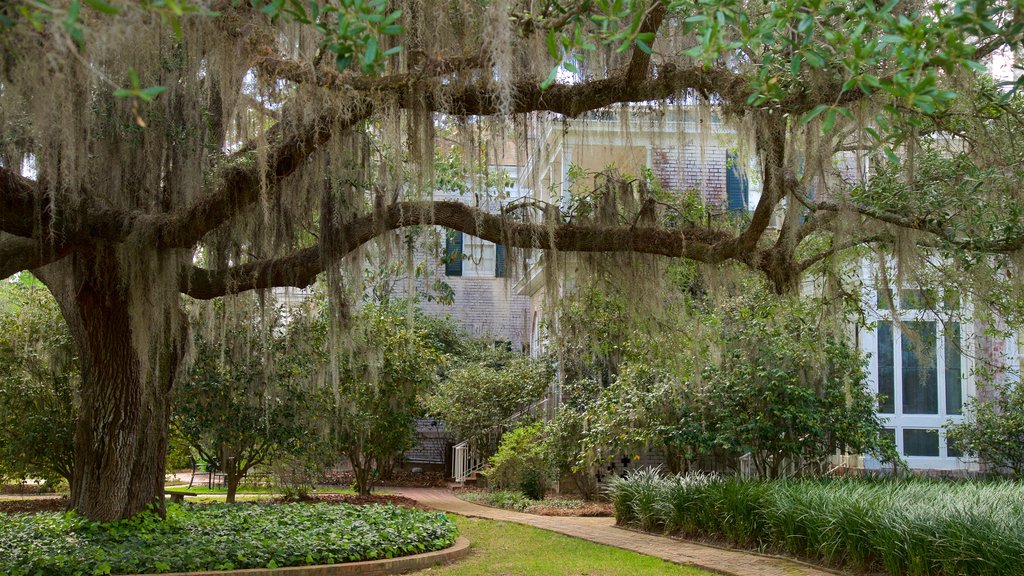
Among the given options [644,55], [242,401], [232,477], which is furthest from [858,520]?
[232,477]

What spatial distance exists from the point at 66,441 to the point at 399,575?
7284 mm

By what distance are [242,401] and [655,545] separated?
6.56 metres

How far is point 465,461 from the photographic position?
850 inches

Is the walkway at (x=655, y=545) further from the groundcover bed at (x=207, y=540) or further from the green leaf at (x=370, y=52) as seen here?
the green leaf at (x=370, y=52)

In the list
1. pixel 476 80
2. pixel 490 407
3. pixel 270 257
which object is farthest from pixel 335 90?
pixel 490 407

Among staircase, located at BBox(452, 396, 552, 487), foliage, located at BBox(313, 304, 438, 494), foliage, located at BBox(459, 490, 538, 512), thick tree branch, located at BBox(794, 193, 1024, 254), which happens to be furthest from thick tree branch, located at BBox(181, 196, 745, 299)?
staircase, located at BBox(452, 396, 552, 487)

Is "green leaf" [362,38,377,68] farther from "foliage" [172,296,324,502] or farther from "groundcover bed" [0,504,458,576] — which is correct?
"foliage" [172,296,324,502]

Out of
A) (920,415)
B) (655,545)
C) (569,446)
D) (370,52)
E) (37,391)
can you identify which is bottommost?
(655,545)

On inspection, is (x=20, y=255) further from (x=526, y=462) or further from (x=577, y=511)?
(x=526, y=462)

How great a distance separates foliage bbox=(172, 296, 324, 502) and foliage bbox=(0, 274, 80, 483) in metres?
1.61

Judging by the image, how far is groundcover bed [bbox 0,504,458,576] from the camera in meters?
7.29

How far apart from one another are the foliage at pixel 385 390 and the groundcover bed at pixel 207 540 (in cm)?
542

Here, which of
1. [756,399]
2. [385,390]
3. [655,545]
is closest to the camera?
[655,545]

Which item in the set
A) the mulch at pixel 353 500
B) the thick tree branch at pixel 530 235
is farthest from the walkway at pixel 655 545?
the thick tree branch at pixel 530 235
